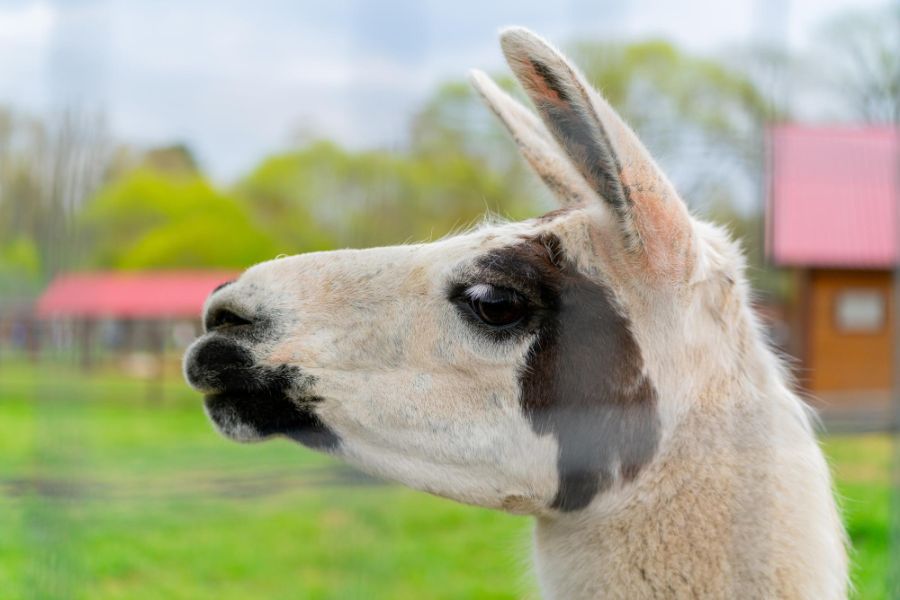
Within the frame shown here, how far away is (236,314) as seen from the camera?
1.60 m

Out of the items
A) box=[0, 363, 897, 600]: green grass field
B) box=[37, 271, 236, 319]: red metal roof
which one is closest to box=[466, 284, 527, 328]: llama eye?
box=[0, 363, 897, 600]: green grass field

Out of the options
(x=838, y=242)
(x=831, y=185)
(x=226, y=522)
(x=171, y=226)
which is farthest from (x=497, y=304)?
(x=171, y=226)

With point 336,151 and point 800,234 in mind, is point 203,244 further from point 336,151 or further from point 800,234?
point 800,234

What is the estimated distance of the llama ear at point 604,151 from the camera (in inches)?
57.9

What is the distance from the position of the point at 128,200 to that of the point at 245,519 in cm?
213

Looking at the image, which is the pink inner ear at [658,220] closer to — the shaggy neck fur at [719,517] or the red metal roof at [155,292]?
the shaggy neck fur at [719,517]

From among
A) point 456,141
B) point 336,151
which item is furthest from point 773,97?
point 336,151

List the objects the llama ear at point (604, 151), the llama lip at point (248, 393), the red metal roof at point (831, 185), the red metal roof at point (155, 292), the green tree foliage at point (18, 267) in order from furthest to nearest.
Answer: the red metal roof at point (155, 292), the green tree foliage at point (18, 267), the red metal roof at point (831, 185), the llama lip at point (248, 393), the llama ear at point (604, 151)

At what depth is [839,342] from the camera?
19.4 feet

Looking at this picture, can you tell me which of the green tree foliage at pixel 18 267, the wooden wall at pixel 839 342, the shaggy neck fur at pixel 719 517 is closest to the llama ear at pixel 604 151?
the shaggy neck fur at pixel 719 517

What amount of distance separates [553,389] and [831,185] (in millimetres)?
2077

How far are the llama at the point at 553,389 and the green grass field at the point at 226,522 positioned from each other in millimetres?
228

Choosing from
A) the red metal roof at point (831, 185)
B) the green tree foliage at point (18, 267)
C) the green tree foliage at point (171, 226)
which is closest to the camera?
the red metal roof at point (831, 185)

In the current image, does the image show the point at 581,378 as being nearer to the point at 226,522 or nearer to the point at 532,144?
the point at 532,144
